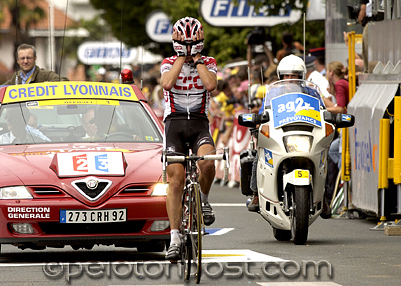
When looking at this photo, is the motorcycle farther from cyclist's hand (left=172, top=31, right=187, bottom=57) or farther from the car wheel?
cyclist's hand (left=172, top=31, right=187, bottom=57)

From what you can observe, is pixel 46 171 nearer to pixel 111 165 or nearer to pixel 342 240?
pixel 111 165

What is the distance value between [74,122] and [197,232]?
3.22 metres

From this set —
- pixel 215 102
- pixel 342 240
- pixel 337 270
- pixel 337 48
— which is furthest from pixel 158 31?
pixel 337 270

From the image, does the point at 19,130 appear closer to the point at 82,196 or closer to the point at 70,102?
the point at 70,102

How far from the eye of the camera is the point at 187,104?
9.04 m

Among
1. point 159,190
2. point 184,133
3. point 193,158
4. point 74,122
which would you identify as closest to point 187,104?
point 184,133

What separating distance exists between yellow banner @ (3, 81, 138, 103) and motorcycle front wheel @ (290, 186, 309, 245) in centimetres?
190

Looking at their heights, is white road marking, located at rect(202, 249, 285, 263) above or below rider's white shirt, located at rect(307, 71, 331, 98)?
below

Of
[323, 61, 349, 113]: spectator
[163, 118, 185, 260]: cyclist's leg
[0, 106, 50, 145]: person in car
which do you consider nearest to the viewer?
[163, 118, 185, 260]: cyclist's leg

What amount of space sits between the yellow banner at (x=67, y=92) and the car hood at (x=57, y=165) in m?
0.88

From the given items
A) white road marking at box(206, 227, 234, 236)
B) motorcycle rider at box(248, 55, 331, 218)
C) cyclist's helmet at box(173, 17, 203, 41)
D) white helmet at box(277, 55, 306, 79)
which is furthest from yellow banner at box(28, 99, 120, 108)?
cyclist's helmet at box(173, 17, 203, 41)

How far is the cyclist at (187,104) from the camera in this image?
8.81m

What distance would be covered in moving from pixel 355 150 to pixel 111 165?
5451mm

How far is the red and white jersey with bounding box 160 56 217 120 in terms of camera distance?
9039 millimetres
